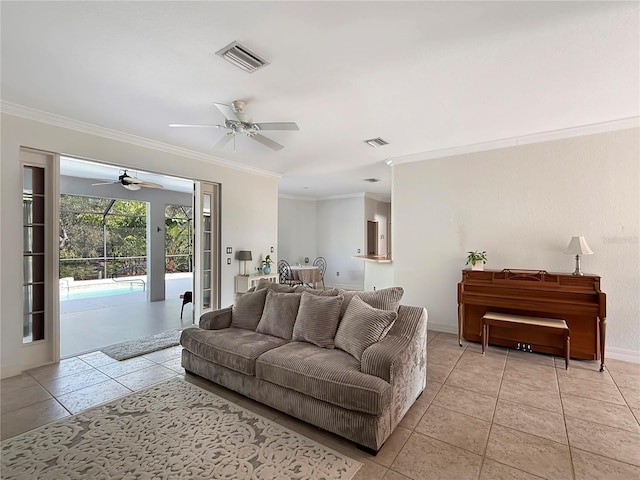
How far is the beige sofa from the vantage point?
2080 millimetres

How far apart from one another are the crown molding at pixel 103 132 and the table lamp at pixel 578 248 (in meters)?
5.08

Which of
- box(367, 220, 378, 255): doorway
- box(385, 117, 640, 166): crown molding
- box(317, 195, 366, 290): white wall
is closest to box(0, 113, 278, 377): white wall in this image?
box(385, 117, 640, 166): crown molding

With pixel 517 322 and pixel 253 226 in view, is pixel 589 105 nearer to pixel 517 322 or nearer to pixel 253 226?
pixel 517 322

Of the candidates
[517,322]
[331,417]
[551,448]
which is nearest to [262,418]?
[331,417]

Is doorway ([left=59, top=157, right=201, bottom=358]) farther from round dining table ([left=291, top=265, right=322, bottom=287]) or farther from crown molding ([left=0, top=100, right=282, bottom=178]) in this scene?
round dining table ([left=291, top=265, right=322, bottom=287])

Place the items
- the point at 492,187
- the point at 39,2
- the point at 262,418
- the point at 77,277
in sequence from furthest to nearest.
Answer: the point at 77,277 → the point at 492,187 → the point at 262,418 → the point at 39,2

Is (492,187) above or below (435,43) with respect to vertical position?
below

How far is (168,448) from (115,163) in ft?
11.7

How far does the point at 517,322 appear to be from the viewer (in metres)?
3.54

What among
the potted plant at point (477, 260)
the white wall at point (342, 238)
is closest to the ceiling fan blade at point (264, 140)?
the potted plant at point (477, 260)

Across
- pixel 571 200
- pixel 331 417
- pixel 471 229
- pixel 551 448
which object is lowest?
pixel 551 448

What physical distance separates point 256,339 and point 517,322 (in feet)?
9.76

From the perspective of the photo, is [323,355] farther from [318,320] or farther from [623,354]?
[623,354]

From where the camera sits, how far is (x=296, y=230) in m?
9.60
